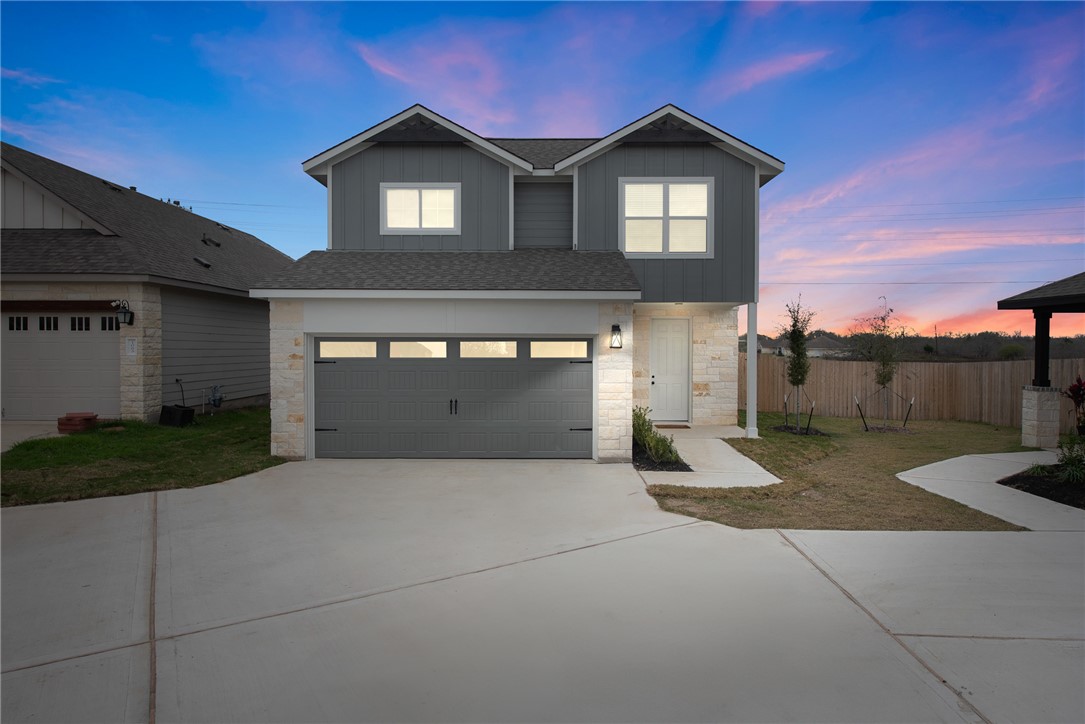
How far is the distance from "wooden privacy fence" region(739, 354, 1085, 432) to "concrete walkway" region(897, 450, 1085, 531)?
5090 millimetres

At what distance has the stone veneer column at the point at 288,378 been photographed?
9.89 metres

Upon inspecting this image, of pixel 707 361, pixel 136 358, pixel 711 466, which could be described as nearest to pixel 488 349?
pixel 711 466

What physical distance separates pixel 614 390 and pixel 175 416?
34.2ft

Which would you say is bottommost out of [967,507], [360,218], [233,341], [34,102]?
[967,507]

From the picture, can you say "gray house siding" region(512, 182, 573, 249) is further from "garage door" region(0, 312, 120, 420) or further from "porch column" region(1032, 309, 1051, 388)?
"garage door" region(0, 312, 120, 420)

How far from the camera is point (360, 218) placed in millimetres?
11883

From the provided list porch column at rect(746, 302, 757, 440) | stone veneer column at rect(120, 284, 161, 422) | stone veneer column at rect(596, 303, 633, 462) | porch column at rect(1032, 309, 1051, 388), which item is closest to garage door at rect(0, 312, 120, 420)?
stone veneer column at rect(120, 284, 161, 422)

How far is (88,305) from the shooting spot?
12898 millimetres

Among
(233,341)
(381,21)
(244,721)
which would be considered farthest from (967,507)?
(233,341)

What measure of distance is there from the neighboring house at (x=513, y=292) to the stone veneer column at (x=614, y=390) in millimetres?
27

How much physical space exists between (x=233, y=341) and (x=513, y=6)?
12097 millimetres

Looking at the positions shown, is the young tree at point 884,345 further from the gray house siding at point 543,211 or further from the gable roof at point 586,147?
the gray house siding at point 543,211

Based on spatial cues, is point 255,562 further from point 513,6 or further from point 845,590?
point 513,6

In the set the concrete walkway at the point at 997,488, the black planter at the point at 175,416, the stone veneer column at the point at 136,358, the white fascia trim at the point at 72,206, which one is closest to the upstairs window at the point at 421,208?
the stone veneer column at the point at 136,358
